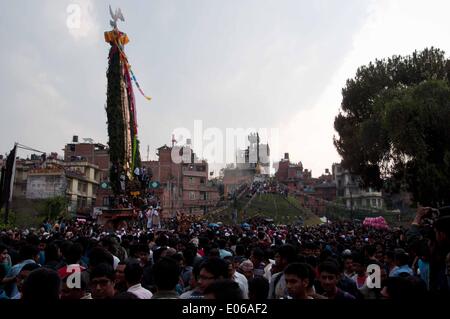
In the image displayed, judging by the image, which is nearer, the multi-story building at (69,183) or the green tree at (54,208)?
the green tree at (54,208)

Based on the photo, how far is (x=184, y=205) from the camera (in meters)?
59.6

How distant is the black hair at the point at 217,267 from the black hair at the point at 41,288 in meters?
1.57

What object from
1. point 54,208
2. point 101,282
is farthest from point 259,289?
point 54,208

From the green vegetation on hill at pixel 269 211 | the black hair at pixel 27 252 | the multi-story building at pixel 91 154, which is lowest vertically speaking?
the black hair at pixel 27 252

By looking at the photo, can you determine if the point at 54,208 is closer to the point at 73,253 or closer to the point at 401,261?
the point at 73,253

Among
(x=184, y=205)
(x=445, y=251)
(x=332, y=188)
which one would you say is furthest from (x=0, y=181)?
(x=332, y=188)

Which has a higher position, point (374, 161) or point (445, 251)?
point (374, 161)

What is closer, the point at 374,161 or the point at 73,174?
the point at 374,161

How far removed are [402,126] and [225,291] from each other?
72.5 feet

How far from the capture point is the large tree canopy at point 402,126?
891 inches

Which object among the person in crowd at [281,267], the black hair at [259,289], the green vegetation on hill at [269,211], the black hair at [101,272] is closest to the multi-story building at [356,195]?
the green vegetation on hill at [269,211]

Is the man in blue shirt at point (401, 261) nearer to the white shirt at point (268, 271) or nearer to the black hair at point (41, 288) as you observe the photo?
the white shirt at point (268, 271)
